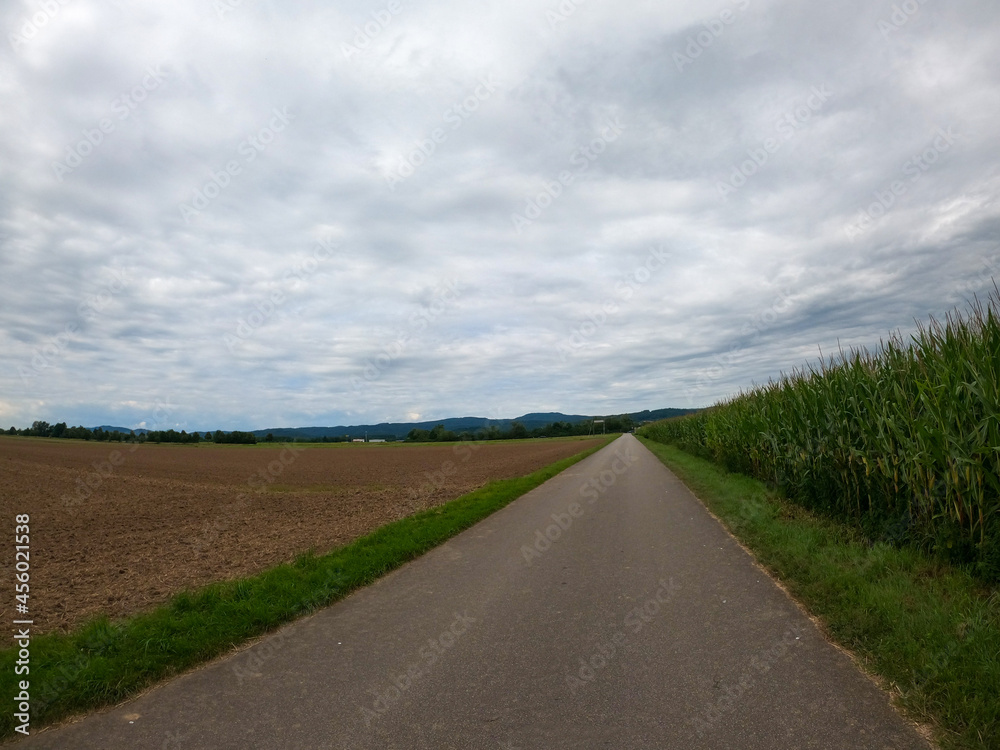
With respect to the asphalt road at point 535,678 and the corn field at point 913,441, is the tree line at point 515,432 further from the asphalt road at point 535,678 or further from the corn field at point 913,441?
the asphalt road at point 535,678

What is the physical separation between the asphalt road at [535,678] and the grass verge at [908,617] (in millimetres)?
241

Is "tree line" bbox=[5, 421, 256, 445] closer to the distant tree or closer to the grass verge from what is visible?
the distant tree

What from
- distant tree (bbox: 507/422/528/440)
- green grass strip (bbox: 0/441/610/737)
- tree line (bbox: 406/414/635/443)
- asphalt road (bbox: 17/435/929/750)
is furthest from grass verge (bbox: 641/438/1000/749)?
distant tree (bbox: 507/422/528/440)

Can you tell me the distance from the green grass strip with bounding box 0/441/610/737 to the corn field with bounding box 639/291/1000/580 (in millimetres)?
7014

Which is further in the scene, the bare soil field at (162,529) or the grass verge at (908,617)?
the bare soil field at (162,529)

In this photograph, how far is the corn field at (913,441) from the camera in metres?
5.85

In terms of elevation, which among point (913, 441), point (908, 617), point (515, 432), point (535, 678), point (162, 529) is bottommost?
point (162, 529)

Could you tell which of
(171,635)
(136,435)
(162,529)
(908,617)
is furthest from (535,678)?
(136,435)

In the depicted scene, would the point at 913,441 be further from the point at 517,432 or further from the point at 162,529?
the point at 517,432

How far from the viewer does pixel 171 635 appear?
522 centimetres

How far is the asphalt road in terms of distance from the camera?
11.2 ft

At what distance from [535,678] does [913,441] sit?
6.00 meters

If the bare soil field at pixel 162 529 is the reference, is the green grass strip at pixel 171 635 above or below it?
above

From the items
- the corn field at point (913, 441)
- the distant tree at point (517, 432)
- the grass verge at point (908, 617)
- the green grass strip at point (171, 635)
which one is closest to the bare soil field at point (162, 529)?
the green grass strip at point (171, 635)
